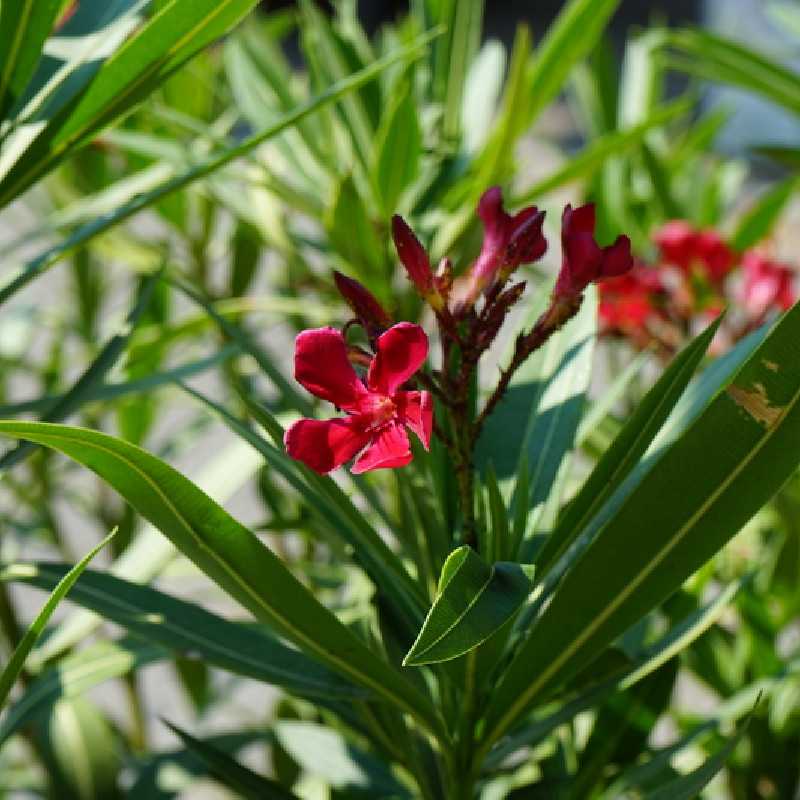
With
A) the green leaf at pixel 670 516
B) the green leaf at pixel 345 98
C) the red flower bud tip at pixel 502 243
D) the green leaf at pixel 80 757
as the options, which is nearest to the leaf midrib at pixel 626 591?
the green leaf at pixel 670 516

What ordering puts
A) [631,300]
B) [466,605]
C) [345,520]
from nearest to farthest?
1. [466,605]
2. [345,520]
3. [631,300]

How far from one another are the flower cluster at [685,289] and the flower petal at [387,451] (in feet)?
2.10

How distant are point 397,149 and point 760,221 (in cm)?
49

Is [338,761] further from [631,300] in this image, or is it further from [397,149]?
[631,300]

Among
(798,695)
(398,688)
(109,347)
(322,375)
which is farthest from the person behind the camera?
(798,695)

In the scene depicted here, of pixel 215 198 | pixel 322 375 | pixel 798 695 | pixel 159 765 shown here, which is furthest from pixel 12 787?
pixel 322 375

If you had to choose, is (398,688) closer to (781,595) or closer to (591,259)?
(591,259)

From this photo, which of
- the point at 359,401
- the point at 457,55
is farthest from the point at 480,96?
the point at 359,401

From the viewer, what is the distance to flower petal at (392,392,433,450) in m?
0.45

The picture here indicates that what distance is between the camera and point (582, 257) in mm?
547

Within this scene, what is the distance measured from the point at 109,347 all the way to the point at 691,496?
1.24 ft

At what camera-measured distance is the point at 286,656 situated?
25.2 inches

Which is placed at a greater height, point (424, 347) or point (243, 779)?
point (424, 347)

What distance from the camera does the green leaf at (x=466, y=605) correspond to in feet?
1.47
